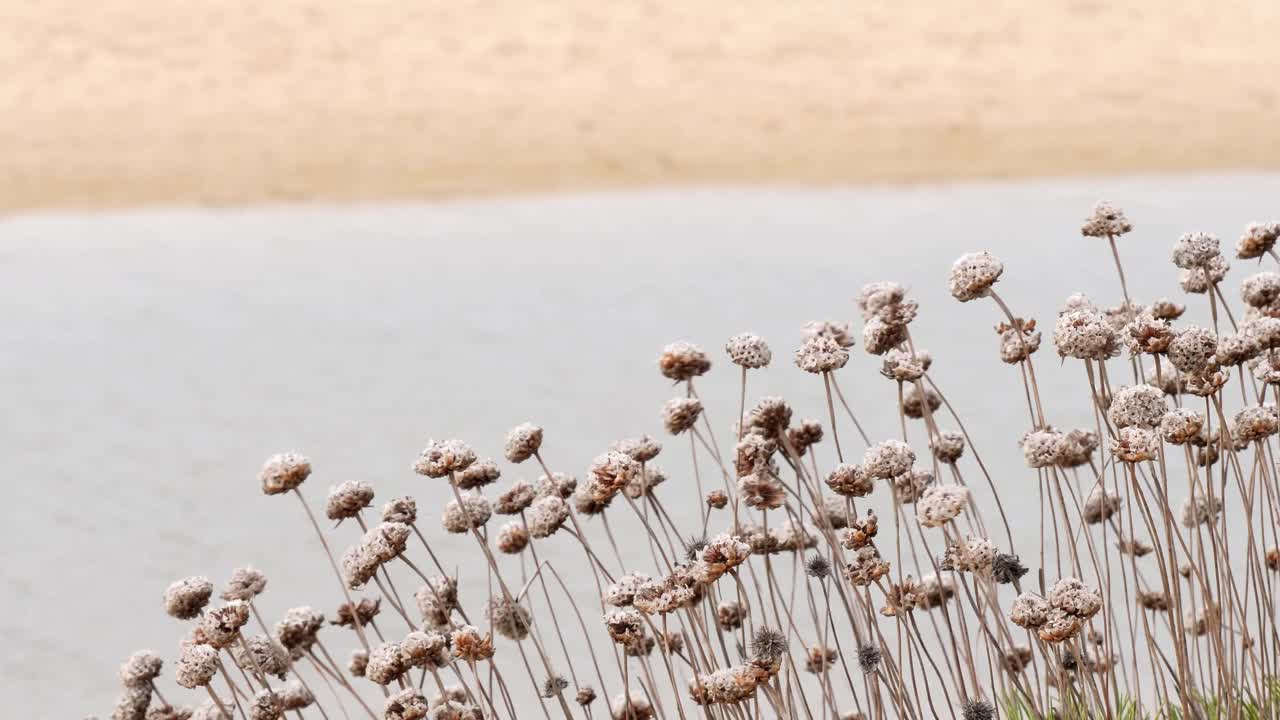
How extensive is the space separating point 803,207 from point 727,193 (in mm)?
356

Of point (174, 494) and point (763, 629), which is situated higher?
point (174, 494)

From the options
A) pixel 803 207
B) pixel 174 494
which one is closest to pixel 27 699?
pixel 174 494

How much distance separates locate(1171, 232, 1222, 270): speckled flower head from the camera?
1.28 metres

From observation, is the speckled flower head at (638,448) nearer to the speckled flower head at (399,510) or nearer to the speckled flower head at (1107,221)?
the speckled flower head at (399,510)

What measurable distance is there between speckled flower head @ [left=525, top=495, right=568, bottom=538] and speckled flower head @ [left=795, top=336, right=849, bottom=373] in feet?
A: 0.92

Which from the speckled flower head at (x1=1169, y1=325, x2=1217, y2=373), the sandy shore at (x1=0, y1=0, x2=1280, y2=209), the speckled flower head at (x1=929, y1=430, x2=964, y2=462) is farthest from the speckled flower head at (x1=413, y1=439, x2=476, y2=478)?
the sandy shore at (x1=0, y1=0, x2=1280, y2=209)

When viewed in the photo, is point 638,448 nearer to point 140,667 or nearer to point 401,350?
point 140,667

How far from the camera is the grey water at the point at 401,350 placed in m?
3.37

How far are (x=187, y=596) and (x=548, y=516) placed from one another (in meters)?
0.39

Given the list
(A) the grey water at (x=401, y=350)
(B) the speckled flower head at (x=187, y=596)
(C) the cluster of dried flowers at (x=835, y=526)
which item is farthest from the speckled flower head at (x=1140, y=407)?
(A) the grey water at (x=401, y=350)

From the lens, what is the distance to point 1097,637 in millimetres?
1486

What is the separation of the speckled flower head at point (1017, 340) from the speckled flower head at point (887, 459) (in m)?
0.24

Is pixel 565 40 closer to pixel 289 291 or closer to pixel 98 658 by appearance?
pixel 289 291

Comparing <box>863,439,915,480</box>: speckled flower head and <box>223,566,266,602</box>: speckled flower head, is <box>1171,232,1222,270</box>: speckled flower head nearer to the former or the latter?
<box>863,439,915,480</box>: speckled flower head
